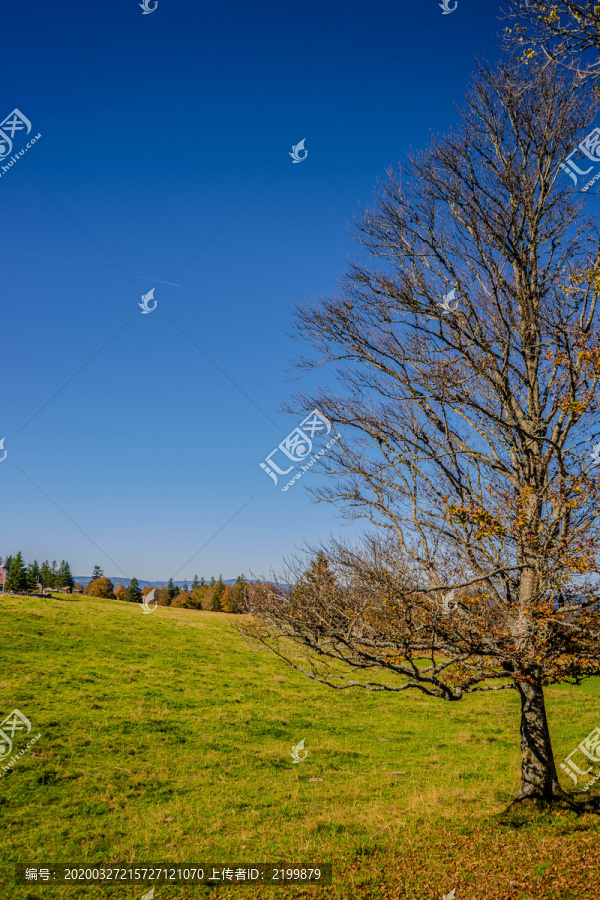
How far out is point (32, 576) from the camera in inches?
2790

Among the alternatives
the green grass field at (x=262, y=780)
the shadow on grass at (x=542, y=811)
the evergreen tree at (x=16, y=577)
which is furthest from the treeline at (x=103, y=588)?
the shadow on grass at (x=542, y=811)

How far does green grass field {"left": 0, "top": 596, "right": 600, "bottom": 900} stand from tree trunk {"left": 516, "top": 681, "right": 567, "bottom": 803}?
0.44m

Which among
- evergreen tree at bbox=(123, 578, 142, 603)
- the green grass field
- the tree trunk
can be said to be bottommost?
the green grass field

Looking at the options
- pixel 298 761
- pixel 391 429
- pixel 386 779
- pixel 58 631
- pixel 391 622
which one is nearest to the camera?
pixel 391 622

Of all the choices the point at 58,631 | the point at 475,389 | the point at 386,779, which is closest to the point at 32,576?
the point at 58,631

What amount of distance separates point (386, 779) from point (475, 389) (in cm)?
1019

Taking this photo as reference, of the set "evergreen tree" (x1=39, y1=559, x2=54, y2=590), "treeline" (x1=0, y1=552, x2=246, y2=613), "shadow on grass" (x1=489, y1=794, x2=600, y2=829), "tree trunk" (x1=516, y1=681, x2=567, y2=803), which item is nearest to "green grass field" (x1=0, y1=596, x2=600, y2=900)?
"shadow on grass" (x1=489, y1=794, x2=600, y2=829)

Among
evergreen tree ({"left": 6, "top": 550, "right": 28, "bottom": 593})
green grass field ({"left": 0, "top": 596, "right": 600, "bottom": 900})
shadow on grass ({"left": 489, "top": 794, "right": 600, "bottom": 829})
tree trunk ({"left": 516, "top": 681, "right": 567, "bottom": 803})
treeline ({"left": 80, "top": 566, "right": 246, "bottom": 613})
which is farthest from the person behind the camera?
treeline ({"left": 80, "top": 566, "right": 246, "bottom": 613})

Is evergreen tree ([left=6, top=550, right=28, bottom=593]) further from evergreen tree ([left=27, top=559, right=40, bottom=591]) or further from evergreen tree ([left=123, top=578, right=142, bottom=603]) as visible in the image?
evergreen tree ([left=123, top=578, right=142, bottom=603])

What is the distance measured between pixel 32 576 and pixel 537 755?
3094 inches

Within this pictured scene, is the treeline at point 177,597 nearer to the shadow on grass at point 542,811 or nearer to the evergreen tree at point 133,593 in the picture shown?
the evergreen tree at point 133,593

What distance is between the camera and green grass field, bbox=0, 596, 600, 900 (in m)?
6.95

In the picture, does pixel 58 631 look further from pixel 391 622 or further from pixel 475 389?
pixel 475 389

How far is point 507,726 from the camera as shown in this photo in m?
17.7
